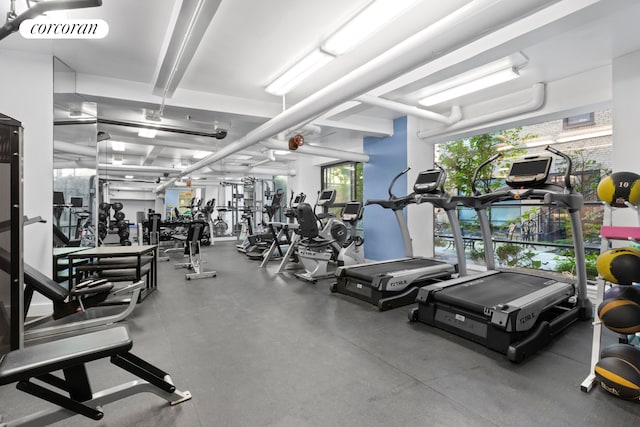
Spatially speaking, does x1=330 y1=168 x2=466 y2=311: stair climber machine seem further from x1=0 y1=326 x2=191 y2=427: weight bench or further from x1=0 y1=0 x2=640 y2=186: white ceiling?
x1=0 y1=326 x2=191 y2=427: weight bench

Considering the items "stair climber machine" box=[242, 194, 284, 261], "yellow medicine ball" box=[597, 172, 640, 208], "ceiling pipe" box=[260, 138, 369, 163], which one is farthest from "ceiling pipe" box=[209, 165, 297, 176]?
"yellow medicine ball" box=[597, 172, 640, 208]

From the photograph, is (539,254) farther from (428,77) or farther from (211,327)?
(211,327)

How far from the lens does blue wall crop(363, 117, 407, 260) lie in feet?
20.9

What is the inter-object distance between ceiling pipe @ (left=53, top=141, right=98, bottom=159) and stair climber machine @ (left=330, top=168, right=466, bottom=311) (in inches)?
154

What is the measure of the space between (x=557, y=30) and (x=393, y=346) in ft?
10.6

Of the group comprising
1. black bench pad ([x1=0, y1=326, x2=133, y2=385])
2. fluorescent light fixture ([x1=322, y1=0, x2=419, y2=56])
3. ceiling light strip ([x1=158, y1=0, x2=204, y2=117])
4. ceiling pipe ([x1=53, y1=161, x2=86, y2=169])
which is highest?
fluorescent light fixture ([x1=322, y1=0, x2=419, y2=56])

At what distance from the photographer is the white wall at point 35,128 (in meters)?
3.57

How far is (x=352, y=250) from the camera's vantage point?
5855 millimetres

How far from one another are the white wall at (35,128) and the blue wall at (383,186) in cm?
545

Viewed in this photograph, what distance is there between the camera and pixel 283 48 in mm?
3631

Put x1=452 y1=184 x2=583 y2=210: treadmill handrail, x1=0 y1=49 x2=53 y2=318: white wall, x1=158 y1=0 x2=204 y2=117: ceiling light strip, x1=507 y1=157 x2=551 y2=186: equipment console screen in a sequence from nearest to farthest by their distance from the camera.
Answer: x1=158 y1=0 x2=204 y2=117: ceiling light strip → x1=452 y1=184 x2=583 y2=210: treadmill handrail → x1=507 y1=157 x2=551 y2=186: equipment console screen → x1=0 y1=49 x2=53 y2=318: white wall

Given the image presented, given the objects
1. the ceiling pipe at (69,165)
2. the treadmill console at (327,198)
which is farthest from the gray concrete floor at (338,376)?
the treadmill console at (327,198)

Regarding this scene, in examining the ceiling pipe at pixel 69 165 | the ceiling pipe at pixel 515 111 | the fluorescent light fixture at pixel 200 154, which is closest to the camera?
the ceiling pipe at pixel 69 165

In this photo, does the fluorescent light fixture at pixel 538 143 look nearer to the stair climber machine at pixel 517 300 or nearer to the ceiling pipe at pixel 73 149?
the stair climber machine at pixel 517 300
